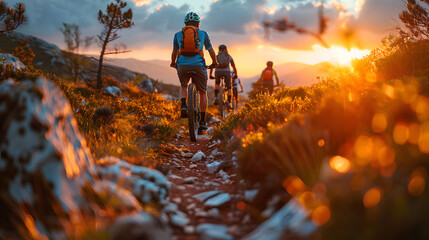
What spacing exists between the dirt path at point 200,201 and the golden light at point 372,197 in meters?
1.10

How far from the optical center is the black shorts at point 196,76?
642cm

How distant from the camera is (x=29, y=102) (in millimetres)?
2111

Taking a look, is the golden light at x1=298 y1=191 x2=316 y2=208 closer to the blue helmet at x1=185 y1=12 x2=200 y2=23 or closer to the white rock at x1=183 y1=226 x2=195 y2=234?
the white rock at x1=183 y1=226 x2=195 y2=234

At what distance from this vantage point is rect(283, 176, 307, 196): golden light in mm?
2490

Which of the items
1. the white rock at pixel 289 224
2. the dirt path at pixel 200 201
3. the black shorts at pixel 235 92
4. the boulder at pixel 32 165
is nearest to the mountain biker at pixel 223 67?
the black shorts at pixel 235 92

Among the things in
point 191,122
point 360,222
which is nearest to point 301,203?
point 360,222

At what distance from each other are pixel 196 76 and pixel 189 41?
89 centimetres

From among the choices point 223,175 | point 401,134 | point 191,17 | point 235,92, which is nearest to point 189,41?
point 191,17

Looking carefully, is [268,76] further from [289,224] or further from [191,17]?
[289,224]

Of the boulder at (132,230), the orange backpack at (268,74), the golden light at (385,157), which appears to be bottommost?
the boulder at (132,230)

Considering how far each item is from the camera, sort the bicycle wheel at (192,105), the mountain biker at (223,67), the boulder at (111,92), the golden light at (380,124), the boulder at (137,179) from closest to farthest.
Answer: the golden light at (380,124) → the boulder at (137,179) → the bicycle wheel at (192,105) → the mountain biker at (223,67) → the boulder at (111,92)

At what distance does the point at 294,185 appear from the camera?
Result: 2545 millimetres

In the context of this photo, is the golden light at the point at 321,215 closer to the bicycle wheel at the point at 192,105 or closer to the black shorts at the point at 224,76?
the bicycle wheel at the point at 192,105

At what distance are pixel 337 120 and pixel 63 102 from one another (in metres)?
2.92
